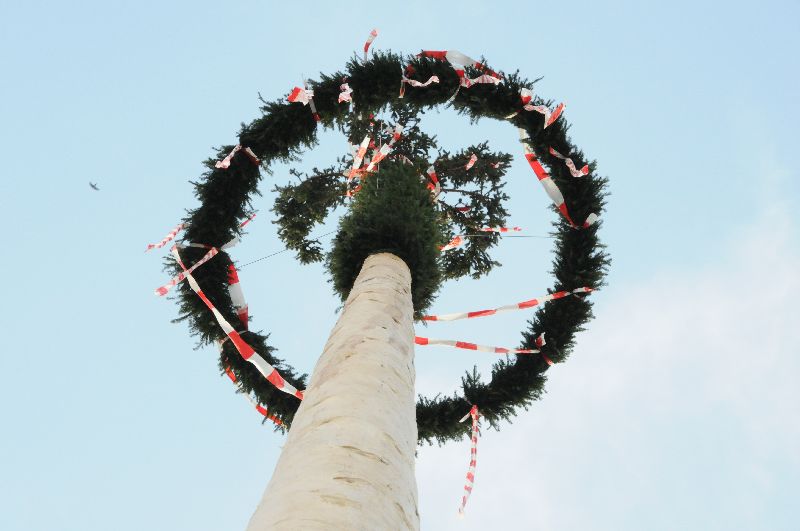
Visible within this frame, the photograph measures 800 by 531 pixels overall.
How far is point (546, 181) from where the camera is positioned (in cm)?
690

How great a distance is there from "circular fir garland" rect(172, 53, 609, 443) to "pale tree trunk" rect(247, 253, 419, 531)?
289cm

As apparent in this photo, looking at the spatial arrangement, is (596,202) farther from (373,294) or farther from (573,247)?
(373,294)

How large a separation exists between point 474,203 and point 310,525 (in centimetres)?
808

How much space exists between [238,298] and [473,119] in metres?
3.46

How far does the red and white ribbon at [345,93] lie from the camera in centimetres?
697

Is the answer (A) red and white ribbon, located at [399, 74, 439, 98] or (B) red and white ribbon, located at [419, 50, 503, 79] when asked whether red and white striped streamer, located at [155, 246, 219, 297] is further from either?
(B) red and white ribbon, located at [419, 50, 503, 79]

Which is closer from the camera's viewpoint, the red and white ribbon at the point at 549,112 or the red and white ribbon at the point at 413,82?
the red and white ribbon at the point at 549,112

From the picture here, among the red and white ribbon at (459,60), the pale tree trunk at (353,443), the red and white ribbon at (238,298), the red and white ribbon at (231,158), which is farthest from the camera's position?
the red and white ribbon at (459,60)

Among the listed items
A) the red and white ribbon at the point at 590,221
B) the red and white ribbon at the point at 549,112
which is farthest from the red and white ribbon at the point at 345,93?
the red and white ribbon at the point at 590,221

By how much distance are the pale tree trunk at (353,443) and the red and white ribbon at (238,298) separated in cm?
280

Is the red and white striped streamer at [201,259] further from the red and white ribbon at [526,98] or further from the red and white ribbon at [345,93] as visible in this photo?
the red and white ribbon at [526,98]

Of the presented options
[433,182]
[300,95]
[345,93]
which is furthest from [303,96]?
[433,182]

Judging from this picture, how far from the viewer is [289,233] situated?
9.83 meters

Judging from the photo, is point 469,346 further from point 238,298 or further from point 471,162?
point 471,162
